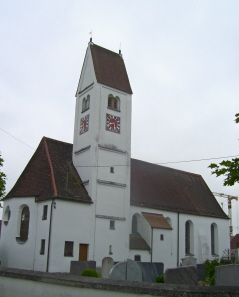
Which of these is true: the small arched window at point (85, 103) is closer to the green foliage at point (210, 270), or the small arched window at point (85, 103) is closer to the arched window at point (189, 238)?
the arched window at point (189, 238)

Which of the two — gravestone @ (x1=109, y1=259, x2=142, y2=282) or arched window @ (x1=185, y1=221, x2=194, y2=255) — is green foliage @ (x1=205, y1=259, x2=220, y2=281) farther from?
gravestone @ (x1=109, y1=259, x2=142, y2=282)

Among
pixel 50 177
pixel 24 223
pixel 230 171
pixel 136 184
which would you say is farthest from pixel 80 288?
pixel 136 184

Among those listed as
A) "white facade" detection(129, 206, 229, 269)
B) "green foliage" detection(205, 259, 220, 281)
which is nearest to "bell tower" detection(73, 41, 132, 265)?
"white facade" detection(129, 206, 229, 269)

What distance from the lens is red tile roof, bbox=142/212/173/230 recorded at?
111ft

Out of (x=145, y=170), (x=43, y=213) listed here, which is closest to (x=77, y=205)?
(x=43, y=213)

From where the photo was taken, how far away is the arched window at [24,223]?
97.7 ft

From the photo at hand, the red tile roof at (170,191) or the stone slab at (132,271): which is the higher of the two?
the red tile roof at (170,191)

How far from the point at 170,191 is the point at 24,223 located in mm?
16781

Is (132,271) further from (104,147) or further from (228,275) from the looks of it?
(104,147)

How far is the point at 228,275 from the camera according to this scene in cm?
1312

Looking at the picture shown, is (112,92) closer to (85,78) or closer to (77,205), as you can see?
(85,78)

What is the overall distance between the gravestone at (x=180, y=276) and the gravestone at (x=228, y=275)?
Answer: 1238 millimetres

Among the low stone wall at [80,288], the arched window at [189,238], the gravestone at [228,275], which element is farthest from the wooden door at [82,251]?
the low stone wall at [80,288]

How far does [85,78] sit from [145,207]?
13.4 metres
